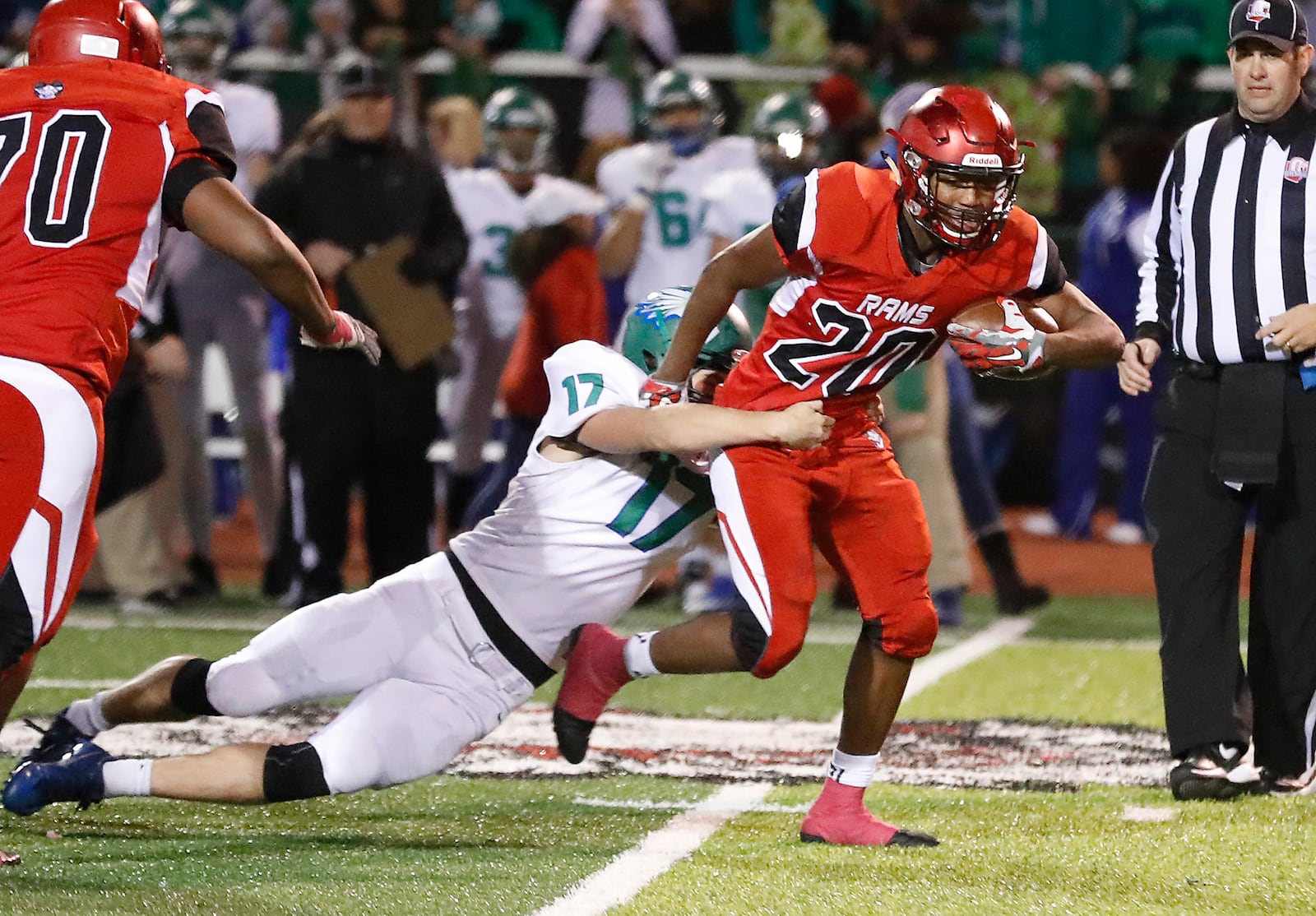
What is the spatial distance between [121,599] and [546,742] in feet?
11.3

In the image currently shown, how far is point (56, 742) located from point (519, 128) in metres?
5.55

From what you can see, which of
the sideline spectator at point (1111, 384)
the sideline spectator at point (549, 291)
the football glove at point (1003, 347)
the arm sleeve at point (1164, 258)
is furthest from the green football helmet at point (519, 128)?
the football glove at point (1003, 347)

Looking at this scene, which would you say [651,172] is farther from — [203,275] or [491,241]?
[203,275]

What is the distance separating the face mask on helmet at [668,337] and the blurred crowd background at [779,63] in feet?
18.2

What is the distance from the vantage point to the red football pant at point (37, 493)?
3.79 m

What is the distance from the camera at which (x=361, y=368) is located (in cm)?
803

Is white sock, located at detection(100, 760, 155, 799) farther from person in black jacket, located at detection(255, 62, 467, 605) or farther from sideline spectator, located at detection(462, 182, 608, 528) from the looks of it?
sideline spectator, located at detection(462, 182, 608, 528)

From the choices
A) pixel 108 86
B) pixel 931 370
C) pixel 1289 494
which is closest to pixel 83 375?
pixel 108 86

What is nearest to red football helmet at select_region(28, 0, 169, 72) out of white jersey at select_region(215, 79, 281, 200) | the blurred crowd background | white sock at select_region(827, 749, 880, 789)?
white sock at select_region(827, 749, 880, 789)

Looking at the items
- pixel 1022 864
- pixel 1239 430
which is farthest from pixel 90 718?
pixel 1239 430

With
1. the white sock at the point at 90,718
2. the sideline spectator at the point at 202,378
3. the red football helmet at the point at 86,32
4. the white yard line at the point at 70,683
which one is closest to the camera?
the red football helmet at the point at 86,32

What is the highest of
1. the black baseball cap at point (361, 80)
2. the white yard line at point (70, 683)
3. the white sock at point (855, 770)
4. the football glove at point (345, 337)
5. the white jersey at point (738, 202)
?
the black baseball cap at point (361, 80)

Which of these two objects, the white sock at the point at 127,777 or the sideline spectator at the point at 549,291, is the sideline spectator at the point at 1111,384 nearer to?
the sideline spectator at the point at 549,291

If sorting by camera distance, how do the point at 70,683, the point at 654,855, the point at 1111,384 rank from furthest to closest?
the point at 1111,384 < the point at 70,683 < the point at 654,855
